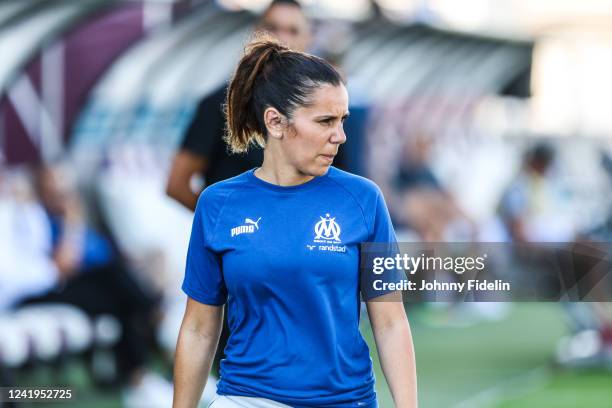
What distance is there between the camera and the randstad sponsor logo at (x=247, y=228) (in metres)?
2.80

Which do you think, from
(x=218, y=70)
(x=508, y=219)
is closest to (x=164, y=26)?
(x=218, y=70)

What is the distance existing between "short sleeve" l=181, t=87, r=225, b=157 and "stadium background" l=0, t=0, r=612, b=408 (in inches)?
48.1

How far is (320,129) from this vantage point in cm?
281

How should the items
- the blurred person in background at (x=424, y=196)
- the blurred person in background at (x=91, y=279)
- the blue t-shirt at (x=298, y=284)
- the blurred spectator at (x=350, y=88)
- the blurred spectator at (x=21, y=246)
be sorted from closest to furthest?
the blue t-shirt at (x=298, y=284) → the blurred spectator at (x=21, y=246) → the blurred person in background at (x=91, y=279) → the blurred spectator at (x=350, y=88) → the blurred person in background at (x=424, y=196)

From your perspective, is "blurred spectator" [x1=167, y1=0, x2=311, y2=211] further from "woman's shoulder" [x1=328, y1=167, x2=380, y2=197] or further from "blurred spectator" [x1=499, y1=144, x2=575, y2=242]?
"blurred spectator" [x1=499, y1=144, x2=575, y2=242]

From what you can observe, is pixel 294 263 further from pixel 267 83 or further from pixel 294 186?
pixel 267 83

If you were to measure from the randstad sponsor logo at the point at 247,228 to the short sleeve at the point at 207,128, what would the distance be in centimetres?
143

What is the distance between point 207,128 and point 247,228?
151cm

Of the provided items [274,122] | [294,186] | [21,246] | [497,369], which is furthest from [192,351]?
[497,369]

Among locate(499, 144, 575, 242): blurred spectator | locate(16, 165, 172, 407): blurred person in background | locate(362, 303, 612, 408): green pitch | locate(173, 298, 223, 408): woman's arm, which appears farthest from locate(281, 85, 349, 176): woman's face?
locate(499, 144, 575, 242): blurred spectator

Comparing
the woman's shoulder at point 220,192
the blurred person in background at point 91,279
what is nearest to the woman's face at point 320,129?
the woman's shoulder at point 220,192

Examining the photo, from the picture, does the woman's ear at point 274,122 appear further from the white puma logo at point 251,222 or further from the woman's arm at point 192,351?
the woman's arm at point 192,351

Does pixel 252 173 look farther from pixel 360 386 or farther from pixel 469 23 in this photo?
pixel 469 23

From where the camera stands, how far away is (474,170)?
6922mm
